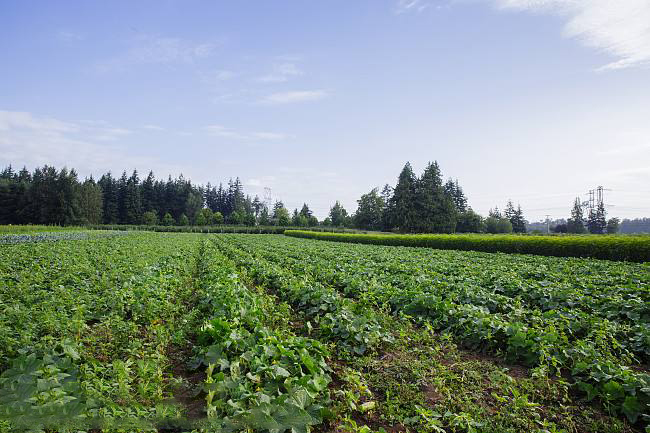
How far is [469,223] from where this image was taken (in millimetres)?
74750

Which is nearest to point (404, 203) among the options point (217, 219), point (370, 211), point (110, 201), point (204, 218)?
point (370, 211)

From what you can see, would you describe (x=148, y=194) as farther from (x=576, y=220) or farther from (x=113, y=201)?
(x=576, y=220)

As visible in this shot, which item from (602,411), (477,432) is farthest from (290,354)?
(602,411)

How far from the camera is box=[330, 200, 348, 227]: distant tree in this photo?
91431 mm

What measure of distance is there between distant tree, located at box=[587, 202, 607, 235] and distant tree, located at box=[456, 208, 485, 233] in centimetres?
3219

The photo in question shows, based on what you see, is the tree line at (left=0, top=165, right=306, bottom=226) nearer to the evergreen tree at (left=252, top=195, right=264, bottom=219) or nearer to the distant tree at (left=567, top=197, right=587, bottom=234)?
the evergreen tree at (left=252, top=195, right=264, bottom=219)

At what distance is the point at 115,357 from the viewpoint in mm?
4629

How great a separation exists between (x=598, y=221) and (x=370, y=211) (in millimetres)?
Result: 56314

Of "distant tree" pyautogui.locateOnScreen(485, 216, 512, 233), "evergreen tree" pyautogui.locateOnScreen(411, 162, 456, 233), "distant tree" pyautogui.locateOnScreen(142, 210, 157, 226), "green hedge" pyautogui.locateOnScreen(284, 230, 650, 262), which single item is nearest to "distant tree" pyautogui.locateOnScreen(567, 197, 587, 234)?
"distant tree" pyautogui.locateOnScreen(485, 216, 512, 233)

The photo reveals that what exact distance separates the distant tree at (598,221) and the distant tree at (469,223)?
106ft

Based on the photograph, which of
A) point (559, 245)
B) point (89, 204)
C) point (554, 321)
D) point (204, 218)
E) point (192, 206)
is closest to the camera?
point (554, 321)

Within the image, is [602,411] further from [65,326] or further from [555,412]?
[65,326]

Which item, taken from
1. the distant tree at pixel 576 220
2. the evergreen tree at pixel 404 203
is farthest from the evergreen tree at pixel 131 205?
the distant tree at pixel 576 220

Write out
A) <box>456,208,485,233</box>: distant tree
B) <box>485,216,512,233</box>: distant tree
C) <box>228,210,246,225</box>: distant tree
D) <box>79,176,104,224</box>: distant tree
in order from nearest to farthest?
<box>79,176,104,224</box>: distant tree, <box>456,208,485,233</box>: distant tree, <box>485,216,512,233</box>: distant tree, <box>228,210,246,225</box>: distant tree
